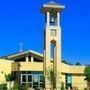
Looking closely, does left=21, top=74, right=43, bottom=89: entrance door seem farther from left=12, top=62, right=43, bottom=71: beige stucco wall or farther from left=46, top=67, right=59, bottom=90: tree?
left=46, top=67, right=59, bottom=90: tree

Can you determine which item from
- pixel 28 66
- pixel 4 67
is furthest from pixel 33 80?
pixel 4 67

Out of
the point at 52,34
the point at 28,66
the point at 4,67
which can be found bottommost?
the point at 4,67

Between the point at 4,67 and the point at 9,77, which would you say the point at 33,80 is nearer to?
the point at 9,77

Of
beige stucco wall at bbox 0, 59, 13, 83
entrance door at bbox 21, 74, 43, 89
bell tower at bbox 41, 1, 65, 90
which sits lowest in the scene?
entrance door at bbox 21, 74, 43, 89

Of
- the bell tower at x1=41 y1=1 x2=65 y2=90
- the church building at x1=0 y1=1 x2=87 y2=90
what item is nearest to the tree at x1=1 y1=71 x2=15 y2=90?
the church building at x1=0 y1=1 x2=87 y2=90

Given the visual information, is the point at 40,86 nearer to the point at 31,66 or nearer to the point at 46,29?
the point at 31,66

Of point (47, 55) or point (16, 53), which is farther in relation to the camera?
point (16, 53)

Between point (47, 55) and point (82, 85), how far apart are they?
333 inches

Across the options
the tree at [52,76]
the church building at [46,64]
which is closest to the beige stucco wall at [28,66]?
the church building at [46,64]

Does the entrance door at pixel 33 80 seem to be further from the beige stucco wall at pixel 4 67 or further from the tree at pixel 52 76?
the tree at pixel 52 76

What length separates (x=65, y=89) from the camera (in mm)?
66438

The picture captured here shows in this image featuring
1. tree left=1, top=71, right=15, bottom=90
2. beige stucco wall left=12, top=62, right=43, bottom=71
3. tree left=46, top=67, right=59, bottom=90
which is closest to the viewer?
tree left=46, top=67, right=59, bottom=90

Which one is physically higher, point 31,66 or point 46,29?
point 46,29

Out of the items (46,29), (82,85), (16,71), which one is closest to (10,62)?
(16,71)
